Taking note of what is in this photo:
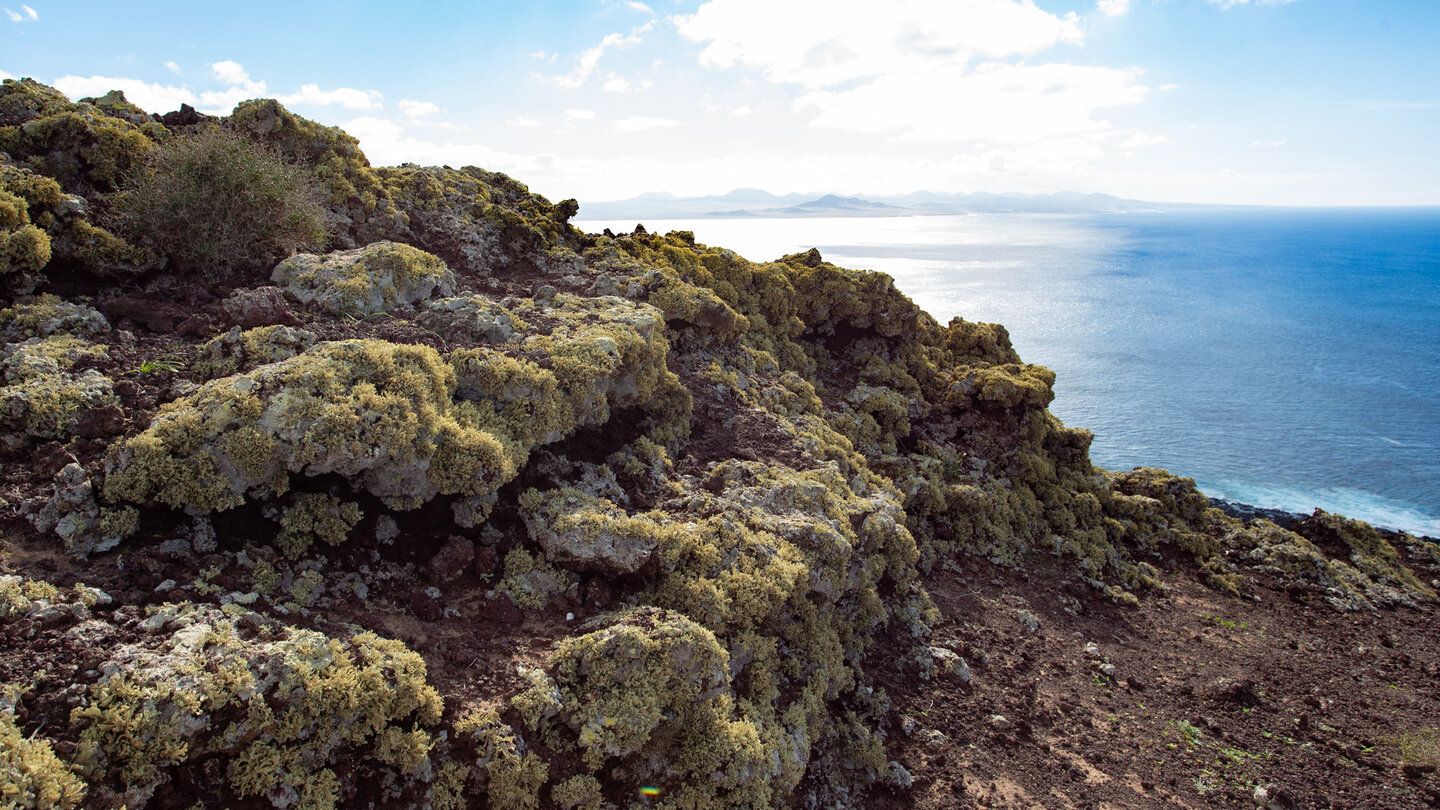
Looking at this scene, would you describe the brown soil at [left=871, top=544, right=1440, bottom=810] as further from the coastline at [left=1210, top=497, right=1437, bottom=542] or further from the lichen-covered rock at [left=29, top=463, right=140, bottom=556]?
the lichen-covered rock at [left=29, top=463, right=140, bottom=556]

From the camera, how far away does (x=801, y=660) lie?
12.2 m

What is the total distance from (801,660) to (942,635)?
5.67 metres

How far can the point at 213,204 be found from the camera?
13.6 meters

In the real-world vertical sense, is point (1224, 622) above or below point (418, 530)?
below

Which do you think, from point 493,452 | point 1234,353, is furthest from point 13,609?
point 1234,353

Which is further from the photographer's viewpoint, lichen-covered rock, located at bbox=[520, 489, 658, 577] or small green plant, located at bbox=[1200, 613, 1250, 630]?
small green plant, located at bbox=[1200, 613, 1250, 630]

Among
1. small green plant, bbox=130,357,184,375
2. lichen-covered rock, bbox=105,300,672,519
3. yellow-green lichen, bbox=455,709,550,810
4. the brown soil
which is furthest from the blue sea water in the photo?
yellow-green lichen, bbox=455,709,550,810

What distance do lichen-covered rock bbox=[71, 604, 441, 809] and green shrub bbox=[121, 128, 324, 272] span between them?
931 centimetres

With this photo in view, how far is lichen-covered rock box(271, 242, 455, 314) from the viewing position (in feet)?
42.9

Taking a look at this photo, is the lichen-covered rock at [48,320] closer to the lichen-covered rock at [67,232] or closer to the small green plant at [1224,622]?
the lichen-covered rock at [67,232]

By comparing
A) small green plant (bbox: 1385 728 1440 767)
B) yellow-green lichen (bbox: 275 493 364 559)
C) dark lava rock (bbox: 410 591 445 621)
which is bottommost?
small green plant (bbox: 1385 728 1440 767)

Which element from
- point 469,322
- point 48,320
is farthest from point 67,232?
point 469,322

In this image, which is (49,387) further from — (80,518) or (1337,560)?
(1337,560)

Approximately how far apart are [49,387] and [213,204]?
18.2ft
